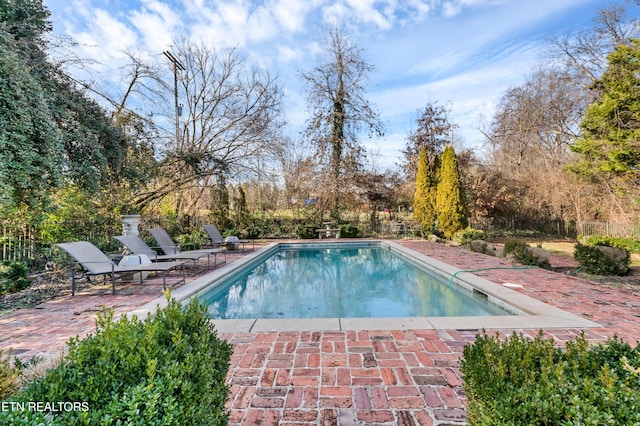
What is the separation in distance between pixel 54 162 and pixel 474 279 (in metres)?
8.16

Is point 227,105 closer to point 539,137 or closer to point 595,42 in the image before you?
point 595,42

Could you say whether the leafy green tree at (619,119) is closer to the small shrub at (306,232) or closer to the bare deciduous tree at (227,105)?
the small shrub at (306,232)

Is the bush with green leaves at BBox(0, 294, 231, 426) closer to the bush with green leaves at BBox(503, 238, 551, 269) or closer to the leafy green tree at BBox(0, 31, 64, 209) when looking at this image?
the leafy green tree at BBox(0, 31, 64, 209)

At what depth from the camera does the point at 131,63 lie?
11289 mm

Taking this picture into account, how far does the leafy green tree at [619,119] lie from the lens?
7.90 m

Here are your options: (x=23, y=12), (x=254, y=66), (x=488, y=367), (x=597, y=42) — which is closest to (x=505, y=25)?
(x=597, y=42)

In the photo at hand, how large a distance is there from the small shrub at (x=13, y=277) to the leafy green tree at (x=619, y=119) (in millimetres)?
14029

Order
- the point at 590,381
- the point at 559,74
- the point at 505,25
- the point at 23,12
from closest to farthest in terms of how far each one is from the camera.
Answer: the point at 590,381 < the point at 23,12 < the point at 505,25 < the point at 559,74

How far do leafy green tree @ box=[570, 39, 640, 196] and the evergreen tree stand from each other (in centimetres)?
476

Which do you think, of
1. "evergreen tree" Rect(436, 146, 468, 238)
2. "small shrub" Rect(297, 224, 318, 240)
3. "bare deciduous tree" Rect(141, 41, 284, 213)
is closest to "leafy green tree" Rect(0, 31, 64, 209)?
"bare deciduous tree" Rect(141, 41, 284, 213)

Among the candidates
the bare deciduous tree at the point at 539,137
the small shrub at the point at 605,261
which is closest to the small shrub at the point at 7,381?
the small shrub at the point at 605,261

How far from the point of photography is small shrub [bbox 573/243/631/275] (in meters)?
6.61

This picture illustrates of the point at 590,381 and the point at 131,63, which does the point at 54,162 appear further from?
the point at 131,63

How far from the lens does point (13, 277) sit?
5.34 metres
